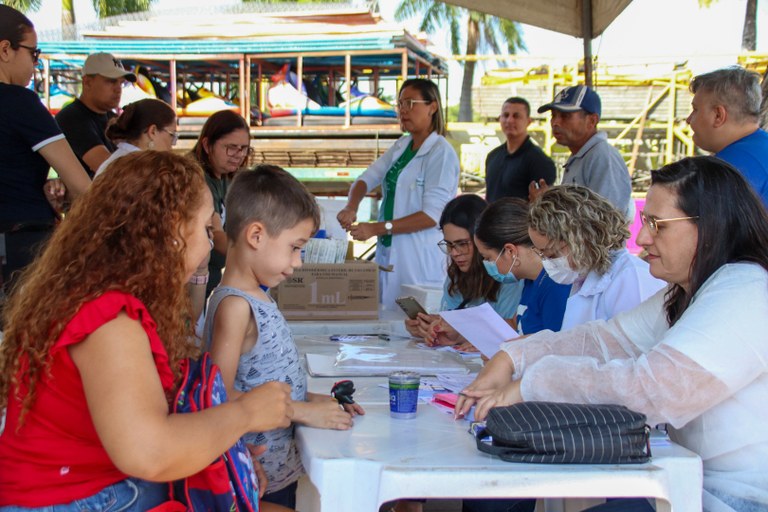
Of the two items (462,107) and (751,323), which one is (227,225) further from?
(462,107)

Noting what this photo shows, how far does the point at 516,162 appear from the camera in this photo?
17.0 feet

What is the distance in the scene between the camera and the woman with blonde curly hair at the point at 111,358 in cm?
126

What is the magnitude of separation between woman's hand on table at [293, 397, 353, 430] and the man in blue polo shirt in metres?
2.14

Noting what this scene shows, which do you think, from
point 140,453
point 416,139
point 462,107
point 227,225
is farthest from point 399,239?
point 462,107

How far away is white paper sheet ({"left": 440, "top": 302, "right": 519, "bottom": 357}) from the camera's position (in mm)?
2441

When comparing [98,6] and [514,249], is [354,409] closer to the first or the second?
[514,249]

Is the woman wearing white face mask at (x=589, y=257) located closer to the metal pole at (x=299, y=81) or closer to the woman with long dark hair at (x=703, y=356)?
the woman with long dark hair at (x=703, y=356)

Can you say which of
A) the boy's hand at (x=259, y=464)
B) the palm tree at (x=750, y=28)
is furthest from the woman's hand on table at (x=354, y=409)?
the palm tree at (x=750, y=28)

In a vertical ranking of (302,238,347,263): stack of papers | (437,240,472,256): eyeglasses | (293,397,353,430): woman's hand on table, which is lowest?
(293,397,353,430): woman's hand on table

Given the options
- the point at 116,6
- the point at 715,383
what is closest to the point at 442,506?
the point at 715,383

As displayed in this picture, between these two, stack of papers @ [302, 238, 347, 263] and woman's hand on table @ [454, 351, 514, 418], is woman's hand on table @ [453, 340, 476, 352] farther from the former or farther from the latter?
stack of papers @ [302, 238, 347, 263]

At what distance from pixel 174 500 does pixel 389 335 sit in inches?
71.3

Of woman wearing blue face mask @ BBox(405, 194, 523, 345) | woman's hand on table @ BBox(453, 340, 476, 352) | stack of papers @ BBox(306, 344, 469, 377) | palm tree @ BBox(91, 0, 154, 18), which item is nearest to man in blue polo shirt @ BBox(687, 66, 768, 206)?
woman wearing blue face mask @ BBox(405, 194, 523, 345)

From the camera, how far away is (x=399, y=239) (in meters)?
4.36
